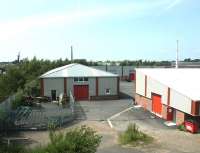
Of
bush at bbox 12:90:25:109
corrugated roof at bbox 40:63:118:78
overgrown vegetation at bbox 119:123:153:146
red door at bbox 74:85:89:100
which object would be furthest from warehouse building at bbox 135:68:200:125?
bush at bbox 12:90:25:109

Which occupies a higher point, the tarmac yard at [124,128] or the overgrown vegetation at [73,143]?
the overgrown vegetation at [73,143]

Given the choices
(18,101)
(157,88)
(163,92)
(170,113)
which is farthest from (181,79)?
(18,101)

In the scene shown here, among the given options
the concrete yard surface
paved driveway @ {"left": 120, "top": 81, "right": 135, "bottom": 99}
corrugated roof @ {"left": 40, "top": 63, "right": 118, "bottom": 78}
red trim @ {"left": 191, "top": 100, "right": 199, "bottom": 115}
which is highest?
corrugated roof @ {"left": 40, "top": 63, "right": 118, "bottom": 78}

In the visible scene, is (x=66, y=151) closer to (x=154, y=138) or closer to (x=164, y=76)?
(x=154, y=138)

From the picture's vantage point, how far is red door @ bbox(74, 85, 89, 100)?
43787 mm

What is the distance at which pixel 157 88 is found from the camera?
33000 millimetres

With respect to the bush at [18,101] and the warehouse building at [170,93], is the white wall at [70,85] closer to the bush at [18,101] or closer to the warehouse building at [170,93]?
the bush at [18,101]

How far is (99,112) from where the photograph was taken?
114ft

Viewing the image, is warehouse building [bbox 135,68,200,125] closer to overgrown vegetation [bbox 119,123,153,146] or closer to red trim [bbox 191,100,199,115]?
red trim [bbox 191,100,199,115]

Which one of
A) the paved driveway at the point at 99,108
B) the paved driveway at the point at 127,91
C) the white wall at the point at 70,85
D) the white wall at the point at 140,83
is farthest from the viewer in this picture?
the paved driveway at the point at 127,91

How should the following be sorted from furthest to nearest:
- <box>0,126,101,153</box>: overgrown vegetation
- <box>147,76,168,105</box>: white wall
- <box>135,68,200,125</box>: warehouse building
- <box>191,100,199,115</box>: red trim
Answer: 1. <box>147,76,168,105</box>: white wall
2. <box>135,68,200,125</box>: warehouse building
3. <box>191,100,199,115</box>: red trim
4. <box>0,126,101,153</box>: overgrown vegetation

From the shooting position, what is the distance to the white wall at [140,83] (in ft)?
123

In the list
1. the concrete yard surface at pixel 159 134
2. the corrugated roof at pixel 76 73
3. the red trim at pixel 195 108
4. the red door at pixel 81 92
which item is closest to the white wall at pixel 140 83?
the concrete yard surface at pixel 159 134

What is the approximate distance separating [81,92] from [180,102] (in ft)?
62.1
